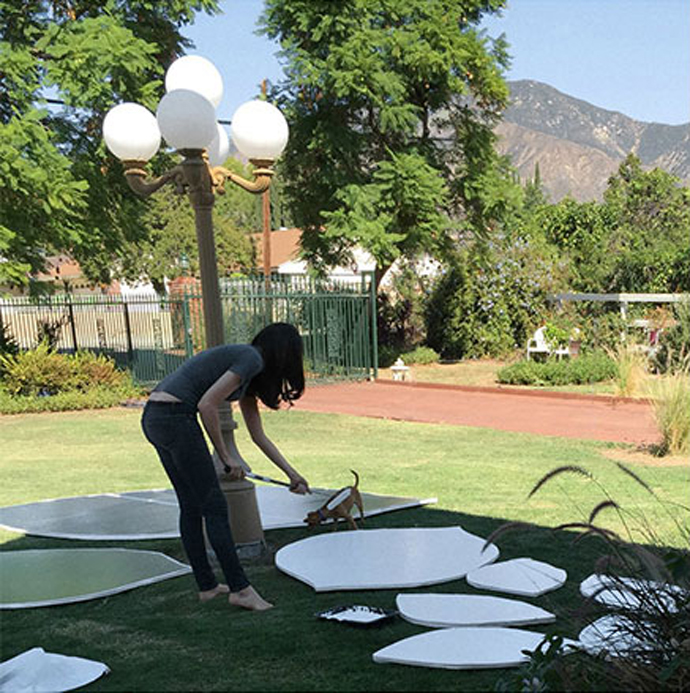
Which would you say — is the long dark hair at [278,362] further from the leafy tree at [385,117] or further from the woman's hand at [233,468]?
the leafy tree at [385,117]

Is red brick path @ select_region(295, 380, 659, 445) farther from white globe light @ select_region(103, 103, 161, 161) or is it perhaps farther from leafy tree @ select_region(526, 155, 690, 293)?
leafy tree @ select_region(526, 155, 690, 293)

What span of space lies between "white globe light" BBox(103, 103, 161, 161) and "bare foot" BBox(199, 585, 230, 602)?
10.9 ft

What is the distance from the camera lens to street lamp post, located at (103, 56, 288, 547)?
17.7 feet

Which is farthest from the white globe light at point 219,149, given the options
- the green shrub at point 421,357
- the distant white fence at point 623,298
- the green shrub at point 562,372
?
the green shrub at point 421,357

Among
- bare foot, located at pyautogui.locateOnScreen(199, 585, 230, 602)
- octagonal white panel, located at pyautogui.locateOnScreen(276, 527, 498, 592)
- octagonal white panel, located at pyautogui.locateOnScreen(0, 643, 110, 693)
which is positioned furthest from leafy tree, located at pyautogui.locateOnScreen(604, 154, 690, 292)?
octagonal white panel, located at pyautogui.locateOnScreen(0, 643, 110, 693)

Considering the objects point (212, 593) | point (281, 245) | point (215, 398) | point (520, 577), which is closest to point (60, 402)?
point (212, 593)

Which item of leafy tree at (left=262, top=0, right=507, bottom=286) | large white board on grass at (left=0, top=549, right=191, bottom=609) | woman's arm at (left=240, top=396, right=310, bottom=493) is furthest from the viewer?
leafy tree at (left=262, top=0, right=507, bottom=286)

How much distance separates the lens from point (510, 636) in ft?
12.2

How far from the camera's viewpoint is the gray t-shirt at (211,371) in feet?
13.8

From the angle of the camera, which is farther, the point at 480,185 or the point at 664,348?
the point at 480,185

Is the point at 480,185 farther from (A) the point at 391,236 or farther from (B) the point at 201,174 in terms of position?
(B) the point at 201,174

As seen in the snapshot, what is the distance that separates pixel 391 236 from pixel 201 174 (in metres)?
15.2

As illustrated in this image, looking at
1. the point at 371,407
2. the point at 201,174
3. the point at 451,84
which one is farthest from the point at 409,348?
the point at 201,174

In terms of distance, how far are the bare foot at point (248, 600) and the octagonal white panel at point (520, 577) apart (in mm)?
1222
